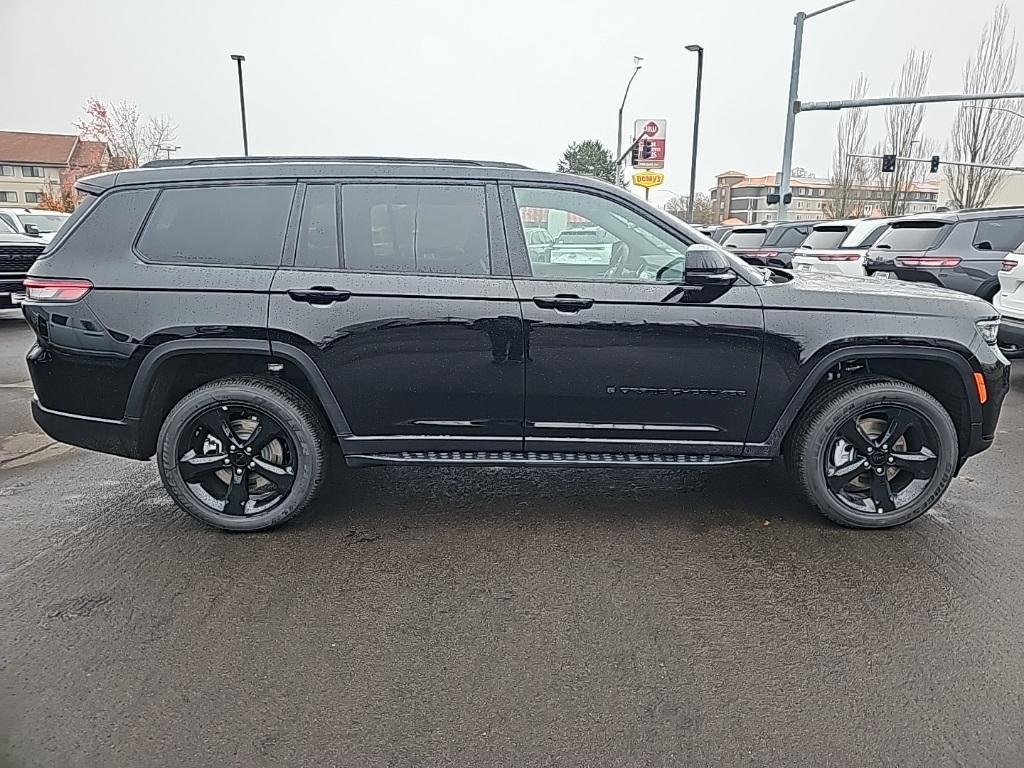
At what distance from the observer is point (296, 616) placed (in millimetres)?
2967

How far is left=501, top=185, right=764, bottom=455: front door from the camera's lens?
3535mm

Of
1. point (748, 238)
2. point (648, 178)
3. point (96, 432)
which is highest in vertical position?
point (648, 178)

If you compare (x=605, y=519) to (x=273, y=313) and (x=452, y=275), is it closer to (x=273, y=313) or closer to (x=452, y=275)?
(x=452, y=275)

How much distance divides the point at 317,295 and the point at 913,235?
8.21 meters

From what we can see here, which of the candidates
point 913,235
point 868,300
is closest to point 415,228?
point 868,300

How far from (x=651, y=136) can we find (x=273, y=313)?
20.4 meters

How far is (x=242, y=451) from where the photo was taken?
370 cm

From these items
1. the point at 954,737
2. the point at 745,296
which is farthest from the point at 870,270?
the point at 954,737

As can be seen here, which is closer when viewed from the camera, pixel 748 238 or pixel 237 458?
pixel 237 458

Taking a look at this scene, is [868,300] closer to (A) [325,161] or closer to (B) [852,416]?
(B) [852,416]

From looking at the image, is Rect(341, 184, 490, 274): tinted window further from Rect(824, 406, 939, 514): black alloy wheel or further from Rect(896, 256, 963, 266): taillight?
Rect(896, 256, 963, 266): taillight

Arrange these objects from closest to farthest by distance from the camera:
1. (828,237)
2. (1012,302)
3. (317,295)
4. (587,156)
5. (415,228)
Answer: (317,295), (415,228), (1012,302), (828,237), (587,156)

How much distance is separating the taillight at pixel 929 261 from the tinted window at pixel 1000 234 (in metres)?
0.30

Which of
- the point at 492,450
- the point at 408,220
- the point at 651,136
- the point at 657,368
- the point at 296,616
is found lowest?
the point at 296,616
